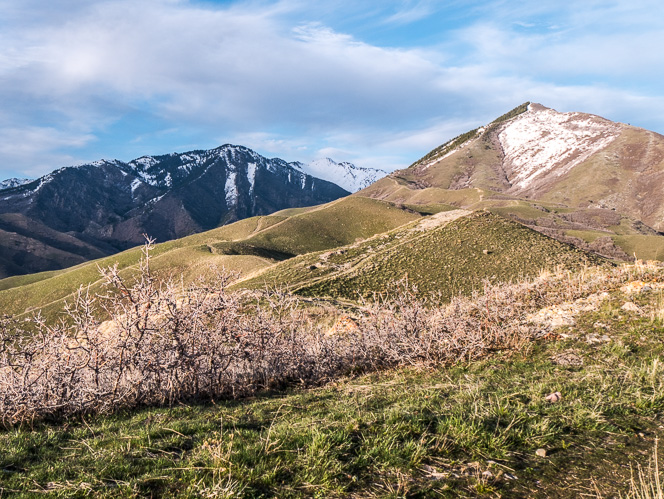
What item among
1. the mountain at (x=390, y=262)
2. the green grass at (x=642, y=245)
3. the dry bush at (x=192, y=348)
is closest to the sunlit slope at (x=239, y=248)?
the mountain at (x=390, y=262)

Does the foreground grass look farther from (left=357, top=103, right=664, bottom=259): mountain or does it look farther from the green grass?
the green grass

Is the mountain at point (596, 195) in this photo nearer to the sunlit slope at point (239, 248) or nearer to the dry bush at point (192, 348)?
the sunlit slope at point (239, 248)

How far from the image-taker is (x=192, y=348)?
7.50 m

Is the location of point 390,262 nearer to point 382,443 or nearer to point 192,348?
point 192,348

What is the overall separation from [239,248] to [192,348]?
5124 cm

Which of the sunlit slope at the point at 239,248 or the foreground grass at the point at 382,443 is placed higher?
the sunlit slope at the point at 239,248

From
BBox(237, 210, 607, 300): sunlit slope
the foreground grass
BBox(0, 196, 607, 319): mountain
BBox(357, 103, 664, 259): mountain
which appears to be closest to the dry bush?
the foreground grass

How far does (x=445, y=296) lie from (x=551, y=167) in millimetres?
200893

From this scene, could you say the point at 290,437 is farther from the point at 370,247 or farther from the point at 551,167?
the point at 551,167

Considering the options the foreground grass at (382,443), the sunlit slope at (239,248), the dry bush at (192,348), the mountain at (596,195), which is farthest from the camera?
the mountain at (596,195)

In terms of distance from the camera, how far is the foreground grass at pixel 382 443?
3.62 metres

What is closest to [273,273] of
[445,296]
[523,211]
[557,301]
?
[445,296]

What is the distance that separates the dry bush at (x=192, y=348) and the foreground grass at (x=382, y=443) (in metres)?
0.55

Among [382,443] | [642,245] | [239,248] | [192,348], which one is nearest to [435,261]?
[192,348]
